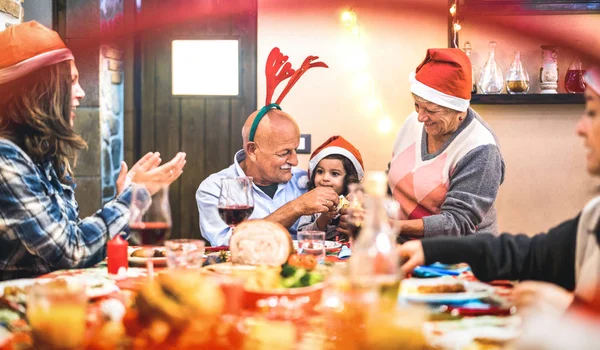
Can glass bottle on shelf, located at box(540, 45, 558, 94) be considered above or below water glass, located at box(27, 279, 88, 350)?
above

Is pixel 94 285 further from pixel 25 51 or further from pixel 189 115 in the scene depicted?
pixel 189 115

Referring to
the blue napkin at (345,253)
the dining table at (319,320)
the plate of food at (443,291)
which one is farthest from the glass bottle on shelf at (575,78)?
the plate of food at (443,291)

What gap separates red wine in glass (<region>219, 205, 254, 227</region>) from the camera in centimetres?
190

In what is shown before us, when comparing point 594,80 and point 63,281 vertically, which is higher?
point 594,80

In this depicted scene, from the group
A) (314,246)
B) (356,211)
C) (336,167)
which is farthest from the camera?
(336,167)

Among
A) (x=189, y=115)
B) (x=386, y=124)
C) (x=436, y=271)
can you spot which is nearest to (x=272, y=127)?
(x=386, y=124)

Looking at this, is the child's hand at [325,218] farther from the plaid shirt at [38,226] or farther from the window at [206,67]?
the window at [206,67]

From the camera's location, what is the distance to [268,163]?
9.59 ft

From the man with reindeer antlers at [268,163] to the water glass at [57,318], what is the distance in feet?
5.50

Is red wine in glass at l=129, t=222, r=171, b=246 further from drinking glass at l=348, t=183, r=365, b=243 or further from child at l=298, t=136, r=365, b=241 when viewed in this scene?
child at l=298, t=136, r=365, b=241

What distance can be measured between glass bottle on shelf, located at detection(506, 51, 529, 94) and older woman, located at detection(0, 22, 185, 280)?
220 centimetres

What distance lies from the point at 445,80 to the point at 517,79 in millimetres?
1095

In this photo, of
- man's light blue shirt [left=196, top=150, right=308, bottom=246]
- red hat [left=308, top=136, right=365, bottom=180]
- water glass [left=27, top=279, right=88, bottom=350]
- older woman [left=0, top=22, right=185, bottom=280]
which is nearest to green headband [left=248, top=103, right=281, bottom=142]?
man's light blue shirt [left=196, top=150, right=308, bottom=246]

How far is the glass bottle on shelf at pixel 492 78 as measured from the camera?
3627 mm
